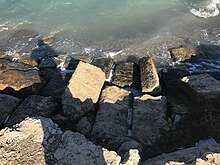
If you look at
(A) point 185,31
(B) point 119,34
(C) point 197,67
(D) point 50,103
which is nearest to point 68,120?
(D) point 50,103

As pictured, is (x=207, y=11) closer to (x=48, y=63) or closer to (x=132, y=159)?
(x=48, y=63)

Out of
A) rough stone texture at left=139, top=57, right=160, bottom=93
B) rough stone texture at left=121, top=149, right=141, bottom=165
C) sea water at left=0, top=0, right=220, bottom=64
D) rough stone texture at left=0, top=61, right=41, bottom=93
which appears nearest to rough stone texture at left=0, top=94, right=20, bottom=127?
rough stone texture at left=0, top=61, right=41, bottom=93

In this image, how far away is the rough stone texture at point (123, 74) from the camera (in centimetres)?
1199

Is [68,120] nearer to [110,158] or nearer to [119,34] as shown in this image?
[110,158]

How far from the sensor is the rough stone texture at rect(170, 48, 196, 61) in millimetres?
13727

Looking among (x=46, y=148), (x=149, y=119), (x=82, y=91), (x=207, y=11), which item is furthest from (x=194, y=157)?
(x=207, y=11)

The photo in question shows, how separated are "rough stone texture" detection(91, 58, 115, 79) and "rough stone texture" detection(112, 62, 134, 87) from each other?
0.31 meters

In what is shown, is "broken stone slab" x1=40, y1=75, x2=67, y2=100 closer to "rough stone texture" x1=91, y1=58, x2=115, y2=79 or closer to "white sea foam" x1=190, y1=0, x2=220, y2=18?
"rough stone texture" x1=91, y1=58, x2=115, y2=79

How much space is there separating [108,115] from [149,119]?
47.1 inches

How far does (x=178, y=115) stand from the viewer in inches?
389

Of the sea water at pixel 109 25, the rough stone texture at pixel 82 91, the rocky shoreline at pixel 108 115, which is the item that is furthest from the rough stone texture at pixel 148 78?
the sea water at pixel 109 25

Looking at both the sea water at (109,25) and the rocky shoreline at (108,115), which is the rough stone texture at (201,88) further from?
the sea water at (109,25)

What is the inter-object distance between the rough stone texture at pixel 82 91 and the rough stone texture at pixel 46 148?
2.28 m

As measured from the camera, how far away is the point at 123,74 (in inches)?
488
